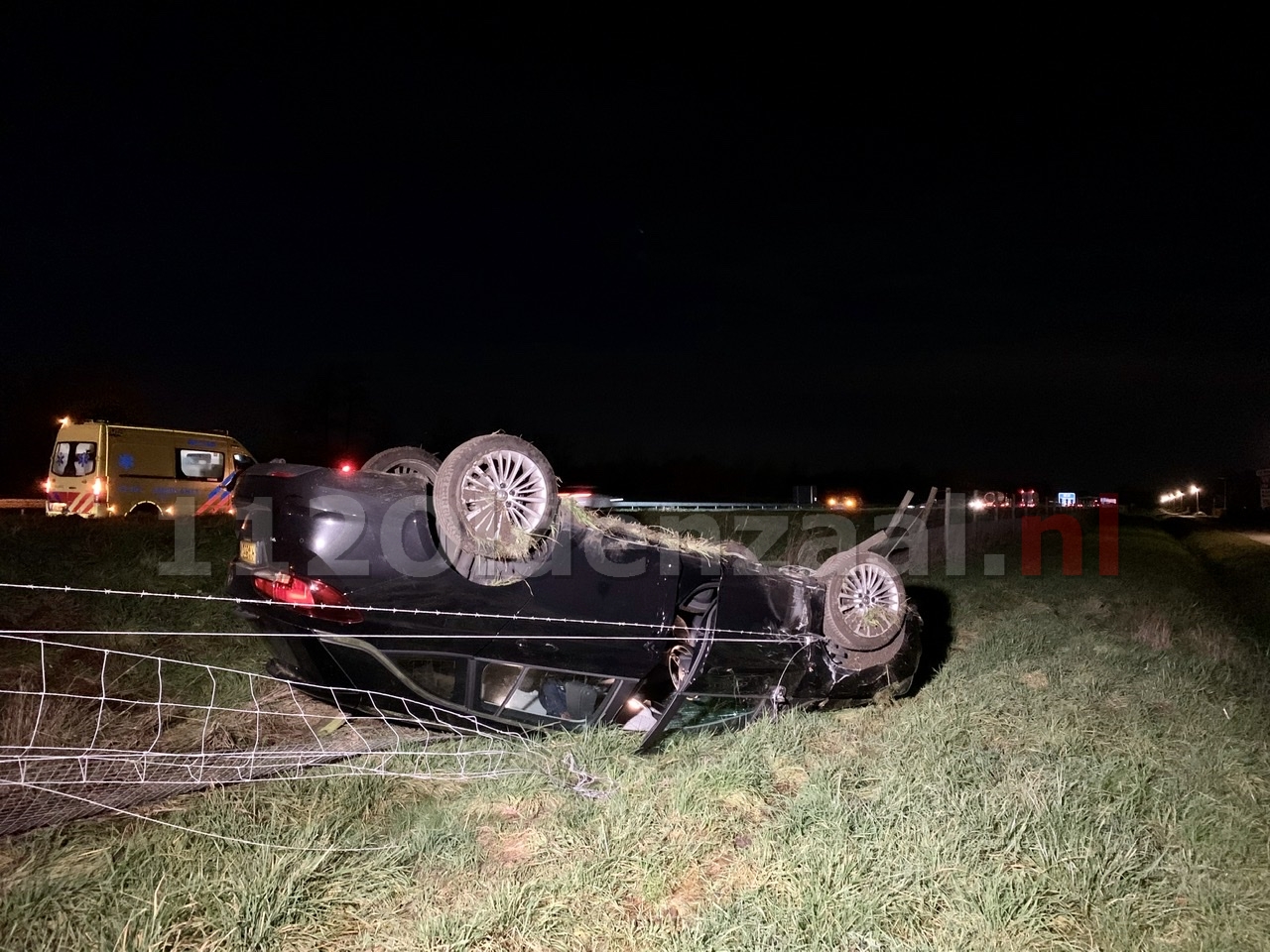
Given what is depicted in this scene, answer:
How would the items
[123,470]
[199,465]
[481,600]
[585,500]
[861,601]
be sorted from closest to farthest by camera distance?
[481,600] → [861,601] → [585,500] → [123,470] → [199,465]

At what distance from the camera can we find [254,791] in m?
3.38

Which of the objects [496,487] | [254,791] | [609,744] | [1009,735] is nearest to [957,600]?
[1009,735]

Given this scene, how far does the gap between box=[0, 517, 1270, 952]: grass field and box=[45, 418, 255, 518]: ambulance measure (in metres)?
10.0

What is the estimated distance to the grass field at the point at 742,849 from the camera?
2.54 m

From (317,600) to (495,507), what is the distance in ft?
3.07

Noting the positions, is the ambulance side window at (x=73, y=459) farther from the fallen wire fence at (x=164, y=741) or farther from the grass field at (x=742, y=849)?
the grass field at (x=742, y=849)

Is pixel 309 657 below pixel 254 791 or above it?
above

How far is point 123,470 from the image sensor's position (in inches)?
539

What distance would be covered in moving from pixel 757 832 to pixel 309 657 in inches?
89.8

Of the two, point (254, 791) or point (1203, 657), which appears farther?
point (1203, 657)

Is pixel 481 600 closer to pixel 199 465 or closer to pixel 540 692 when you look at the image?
pixel 540 692

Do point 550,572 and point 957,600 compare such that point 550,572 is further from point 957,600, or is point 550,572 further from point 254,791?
point 957,600

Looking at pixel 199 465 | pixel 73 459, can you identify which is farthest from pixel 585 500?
pixel 73 459

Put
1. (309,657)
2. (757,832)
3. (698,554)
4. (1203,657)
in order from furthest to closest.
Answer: (1203,657) < (698,554) < (309,657) < (757,832)
